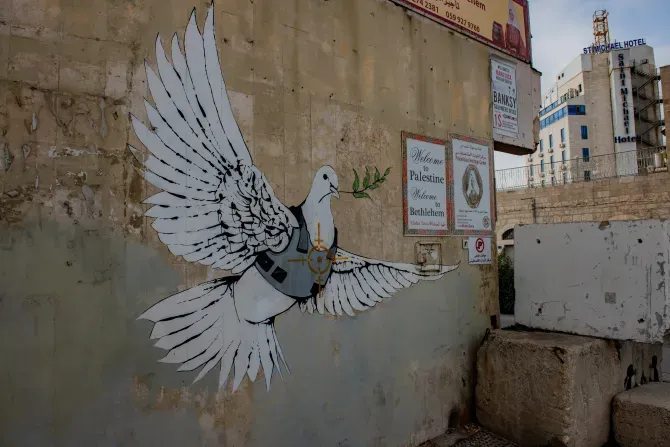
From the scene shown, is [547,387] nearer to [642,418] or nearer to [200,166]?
[642,418]

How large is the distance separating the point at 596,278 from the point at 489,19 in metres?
3.37

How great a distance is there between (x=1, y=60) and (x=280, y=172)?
1.89 metres

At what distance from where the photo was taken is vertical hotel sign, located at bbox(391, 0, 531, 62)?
5105 mm

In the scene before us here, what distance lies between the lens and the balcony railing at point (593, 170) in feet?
51.4

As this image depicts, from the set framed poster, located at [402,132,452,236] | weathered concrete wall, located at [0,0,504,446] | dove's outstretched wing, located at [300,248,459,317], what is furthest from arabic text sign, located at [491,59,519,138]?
dove's outstretched wing, located at [300,248,459,317]

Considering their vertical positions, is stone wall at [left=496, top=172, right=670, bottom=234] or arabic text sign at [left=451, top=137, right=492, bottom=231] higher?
stone wall at [left=496, top=172, right=670, bottom=234]

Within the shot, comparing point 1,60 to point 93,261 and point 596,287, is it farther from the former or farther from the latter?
point 596,287

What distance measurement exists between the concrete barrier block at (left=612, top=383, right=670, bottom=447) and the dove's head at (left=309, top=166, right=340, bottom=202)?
11.4ft

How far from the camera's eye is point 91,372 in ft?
9.19

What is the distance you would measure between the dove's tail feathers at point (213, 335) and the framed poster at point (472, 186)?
8.56ft

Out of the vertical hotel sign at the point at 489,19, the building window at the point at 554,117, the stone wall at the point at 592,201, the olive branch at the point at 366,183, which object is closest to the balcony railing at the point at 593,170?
the stone wall at the point at 592,201

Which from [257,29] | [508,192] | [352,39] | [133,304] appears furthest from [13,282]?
[508,192]

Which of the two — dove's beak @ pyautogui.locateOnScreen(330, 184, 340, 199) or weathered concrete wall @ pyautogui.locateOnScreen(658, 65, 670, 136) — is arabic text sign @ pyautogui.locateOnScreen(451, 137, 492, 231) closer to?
dove's beak @ pyautogui.locateOnScreen(330, 184, 340, 199)

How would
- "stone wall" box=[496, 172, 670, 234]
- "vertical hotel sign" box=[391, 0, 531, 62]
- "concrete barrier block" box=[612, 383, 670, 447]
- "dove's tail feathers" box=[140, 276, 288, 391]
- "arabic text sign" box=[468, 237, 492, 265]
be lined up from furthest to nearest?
"stone wall" box=[496, 172, 670, 234] < "arabic text sign" box=[468, 237, 492, 265] < "vertical hotel sign" box=[391, 0, 531, 62] < "concrete barrier block" box=[612, 383, 670, 447] < "dove's tail feathers" box=[140, 276, 288, 391]
